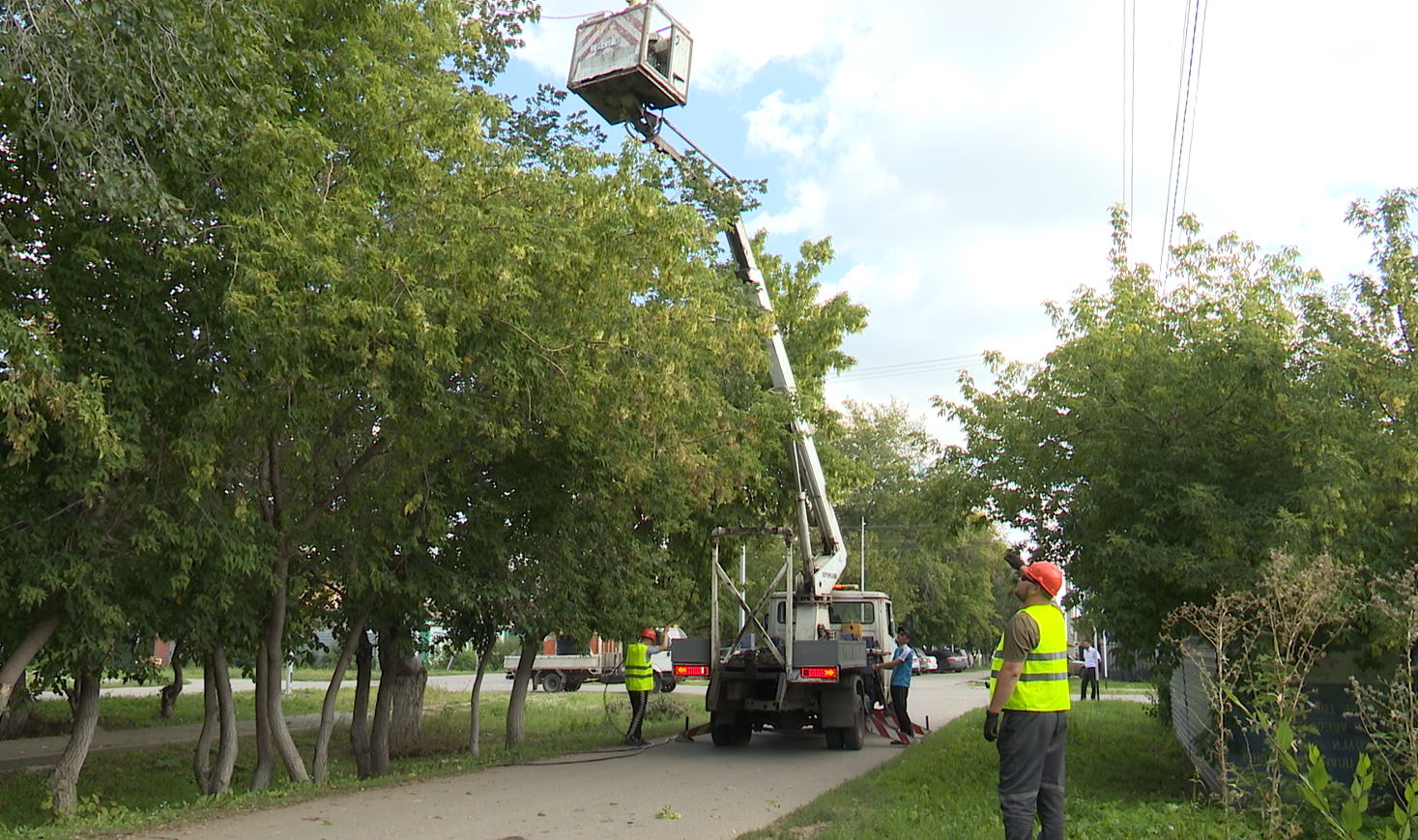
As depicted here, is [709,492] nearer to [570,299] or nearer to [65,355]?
[570,299]

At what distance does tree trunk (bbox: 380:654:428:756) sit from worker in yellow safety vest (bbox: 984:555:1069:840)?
12.2m

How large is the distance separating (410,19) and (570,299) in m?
2.86

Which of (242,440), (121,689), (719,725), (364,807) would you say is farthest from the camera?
(121,689)

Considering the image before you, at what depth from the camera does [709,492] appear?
1482 centimetres

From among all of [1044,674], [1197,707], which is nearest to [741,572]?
[1197,707]

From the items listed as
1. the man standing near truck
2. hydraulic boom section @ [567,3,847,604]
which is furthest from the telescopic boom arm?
the man standing near truck

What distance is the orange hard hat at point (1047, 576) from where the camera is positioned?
7152 millimetres

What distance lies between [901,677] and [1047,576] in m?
12.1

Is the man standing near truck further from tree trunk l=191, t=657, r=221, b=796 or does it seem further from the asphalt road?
tree trunk l=191, t=657, r=221, b=796

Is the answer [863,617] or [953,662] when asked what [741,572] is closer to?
[863,617]

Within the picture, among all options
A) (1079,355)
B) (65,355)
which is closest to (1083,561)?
(1079,355)

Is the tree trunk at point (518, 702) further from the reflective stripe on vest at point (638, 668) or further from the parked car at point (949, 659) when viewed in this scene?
the parked car at point (949, 659)

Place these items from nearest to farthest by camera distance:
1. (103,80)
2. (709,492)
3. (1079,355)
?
(103,80)
(1079,355)
(709,492)

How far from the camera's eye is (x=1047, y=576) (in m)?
7.19
